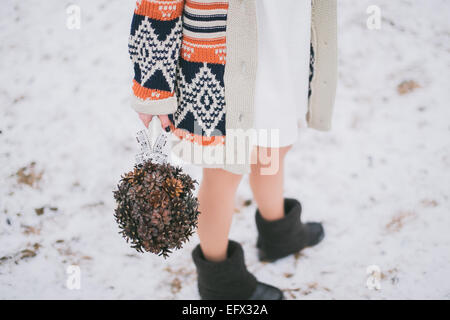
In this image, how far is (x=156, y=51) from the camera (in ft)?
3.10

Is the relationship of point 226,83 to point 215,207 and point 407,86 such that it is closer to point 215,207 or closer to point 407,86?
point 215,207

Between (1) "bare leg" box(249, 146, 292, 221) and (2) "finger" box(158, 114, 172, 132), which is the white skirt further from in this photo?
(2) "finger" box(158, 114, 172, 132)

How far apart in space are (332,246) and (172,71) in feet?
4.57

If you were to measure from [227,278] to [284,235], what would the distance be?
0.41m

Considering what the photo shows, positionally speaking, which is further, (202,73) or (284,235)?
(284,235)

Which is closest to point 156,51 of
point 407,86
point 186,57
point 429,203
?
point 186,57

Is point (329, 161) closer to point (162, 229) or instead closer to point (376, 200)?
point (376, 200)

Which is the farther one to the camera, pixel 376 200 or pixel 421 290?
pixel 376 200

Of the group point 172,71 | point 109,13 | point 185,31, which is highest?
point 109,13

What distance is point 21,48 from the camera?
8.36ft

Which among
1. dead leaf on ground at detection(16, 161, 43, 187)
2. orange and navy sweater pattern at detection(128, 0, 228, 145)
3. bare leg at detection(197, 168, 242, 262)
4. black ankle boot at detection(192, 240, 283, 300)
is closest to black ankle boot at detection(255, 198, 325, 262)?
black ankle boot at detection(192, 240, 283, 300)

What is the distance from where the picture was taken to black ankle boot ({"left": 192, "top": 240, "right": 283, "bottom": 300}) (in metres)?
1.43
